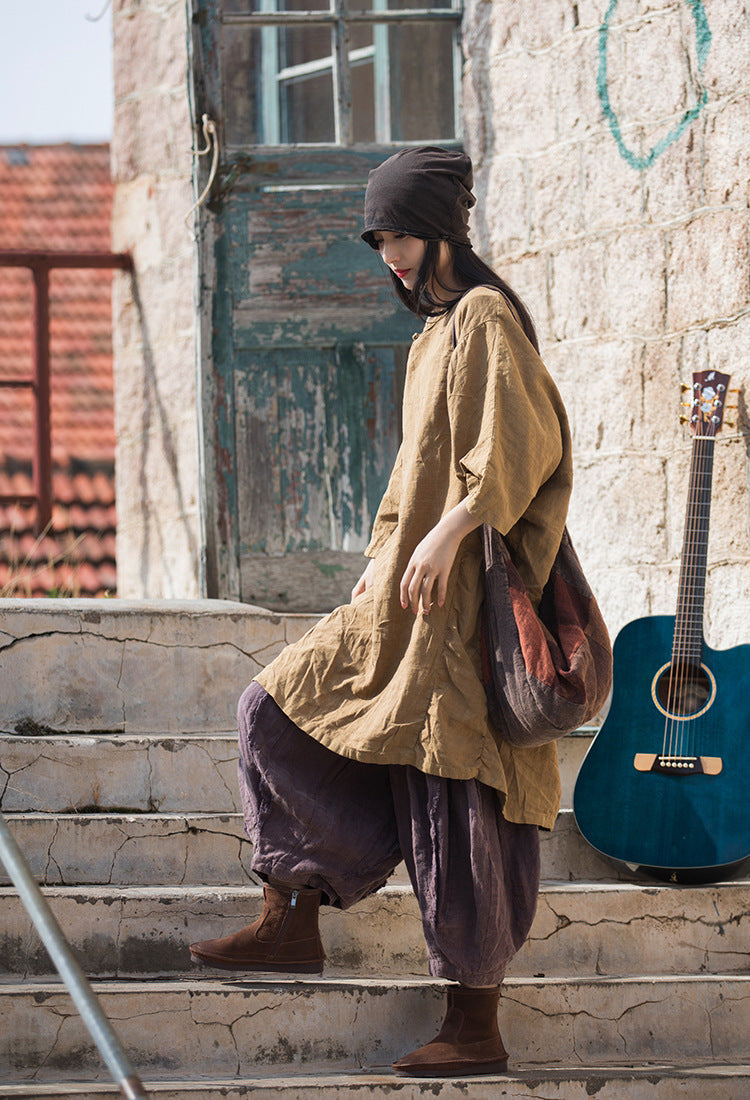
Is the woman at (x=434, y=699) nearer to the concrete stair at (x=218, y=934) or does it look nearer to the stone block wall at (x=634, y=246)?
the concrete stair at (x=218, y=934)

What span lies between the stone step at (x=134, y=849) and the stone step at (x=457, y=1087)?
597 mm

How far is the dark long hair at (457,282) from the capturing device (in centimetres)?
221

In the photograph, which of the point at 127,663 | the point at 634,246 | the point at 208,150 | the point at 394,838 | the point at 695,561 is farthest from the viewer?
the point at 208,150

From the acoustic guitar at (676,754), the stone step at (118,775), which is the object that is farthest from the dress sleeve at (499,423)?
the stone step at (118,775)

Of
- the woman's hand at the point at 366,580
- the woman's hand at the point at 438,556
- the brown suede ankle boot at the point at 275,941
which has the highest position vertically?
the woman's hand at the point at 438,556

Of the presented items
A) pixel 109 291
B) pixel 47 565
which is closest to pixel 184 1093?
pixel 47 565

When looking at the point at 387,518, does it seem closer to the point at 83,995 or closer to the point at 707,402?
the point at 83,995

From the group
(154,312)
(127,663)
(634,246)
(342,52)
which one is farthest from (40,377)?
(634,246)

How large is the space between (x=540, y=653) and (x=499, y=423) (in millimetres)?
395

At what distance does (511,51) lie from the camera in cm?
424

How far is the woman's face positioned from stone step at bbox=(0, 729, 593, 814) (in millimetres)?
1365

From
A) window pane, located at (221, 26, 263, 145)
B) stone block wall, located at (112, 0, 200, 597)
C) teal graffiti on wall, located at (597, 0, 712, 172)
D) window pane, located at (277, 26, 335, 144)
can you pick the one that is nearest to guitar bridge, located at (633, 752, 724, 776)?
teal graffiti on wall, located at (597, 0, 712, 172)

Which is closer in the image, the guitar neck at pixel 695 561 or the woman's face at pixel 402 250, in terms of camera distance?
the woman's face at pixel 402 250

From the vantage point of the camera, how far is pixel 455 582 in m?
2.14
